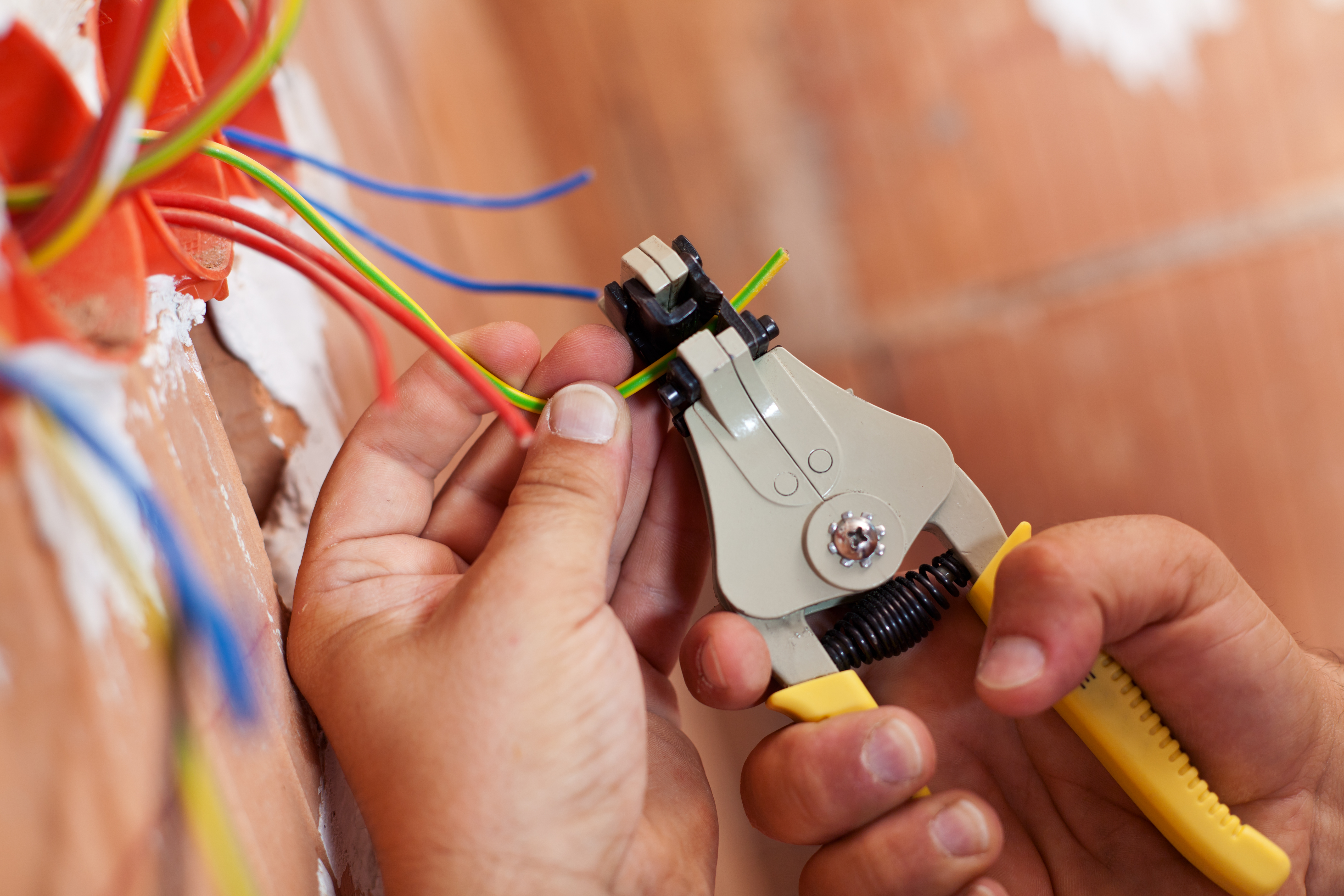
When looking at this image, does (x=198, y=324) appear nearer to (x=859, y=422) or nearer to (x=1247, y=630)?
(x=859, y=422)

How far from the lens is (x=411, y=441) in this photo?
562mm

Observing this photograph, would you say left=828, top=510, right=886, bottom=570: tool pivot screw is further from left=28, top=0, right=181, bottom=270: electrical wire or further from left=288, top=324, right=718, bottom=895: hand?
left=28, top=0, right=181, bottom=270: electrical wire

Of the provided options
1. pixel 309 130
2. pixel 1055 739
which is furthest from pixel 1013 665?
pixel 309 130

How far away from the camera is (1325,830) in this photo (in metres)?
0.60

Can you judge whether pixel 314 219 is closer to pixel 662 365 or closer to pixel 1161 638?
pixel 662 365

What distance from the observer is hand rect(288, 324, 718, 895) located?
1.41 ft

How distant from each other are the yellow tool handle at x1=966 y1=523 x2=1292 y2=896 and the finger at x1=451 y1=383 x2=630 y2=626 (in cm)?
24

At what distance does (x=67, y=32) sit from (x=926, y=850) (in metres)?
0.61

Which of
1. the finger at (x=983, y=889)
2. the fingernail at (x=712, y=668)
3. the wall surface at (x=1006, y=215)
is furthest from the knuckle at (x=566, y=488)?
the wall surface at (x=1006, y=215)

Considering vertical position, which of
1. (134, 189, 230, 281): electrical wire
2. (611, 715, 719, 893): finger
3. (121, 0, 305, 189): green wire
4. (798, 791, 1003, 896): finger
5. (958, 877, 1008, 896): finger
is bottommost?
(958, 877, 1008, 896): finger

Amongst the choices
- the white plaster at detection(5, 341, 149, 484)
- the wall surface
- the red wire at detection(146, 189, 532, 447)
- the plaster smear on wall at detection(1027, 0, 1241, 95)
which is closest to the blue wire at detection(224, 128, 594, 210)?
the red wire at detection(146, 189, 532, 447)

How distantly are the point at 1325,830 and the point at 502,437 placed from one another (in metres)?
0.63

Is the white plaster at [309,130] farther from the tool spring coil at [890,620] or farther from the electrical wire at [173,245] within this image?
the tool spring coil at [890,620]

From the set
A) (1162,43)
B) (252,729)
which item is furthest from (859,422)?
(1162,43)
